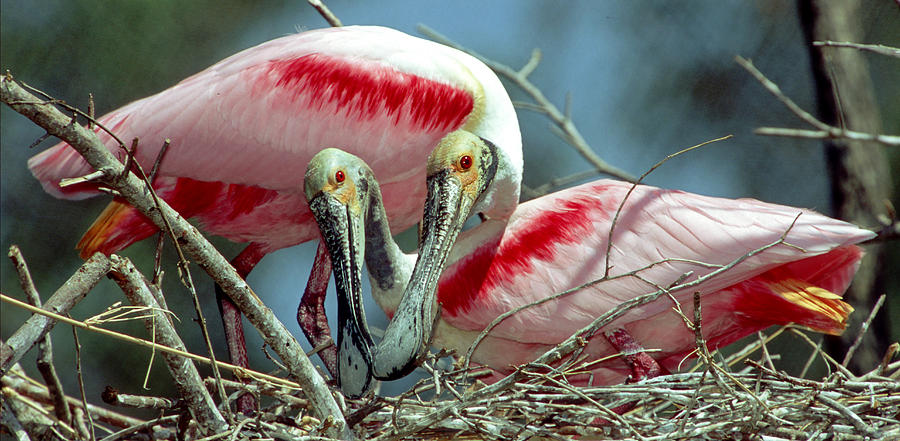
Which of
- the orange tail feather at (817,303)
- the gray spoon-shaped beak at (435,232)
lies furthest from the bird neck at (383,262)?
the orange tail feather at (817,303)

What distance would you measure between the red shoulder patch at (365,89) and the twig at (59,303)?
1.20 m

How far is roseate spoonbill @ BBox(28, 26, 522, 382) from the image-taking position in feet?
11.4

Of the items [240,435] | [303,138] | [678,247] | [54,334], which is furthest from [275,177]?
[54,334]

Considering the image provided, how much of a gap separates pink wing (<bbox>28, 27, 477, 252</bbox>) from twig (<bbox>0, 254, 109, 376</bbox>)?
98cm

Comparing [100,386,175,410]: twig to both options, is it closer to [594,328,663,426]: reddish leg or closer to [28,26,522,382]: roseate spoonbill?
[28,26,522,382]: roseate spoonbill

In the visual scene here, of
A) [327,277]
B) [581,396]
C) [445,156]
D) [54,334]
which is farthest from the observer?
[54,334]

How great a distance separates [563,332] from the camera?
133 inches

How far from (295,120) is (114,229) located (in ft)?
2.67

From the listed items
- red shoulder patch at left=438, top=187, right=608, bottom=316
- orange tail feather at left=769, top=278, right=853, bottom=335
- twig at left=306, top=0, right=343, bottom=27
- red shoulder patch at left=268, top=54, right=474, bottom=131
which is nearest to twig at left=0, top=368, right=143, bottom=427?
red shoulder patch at left=438, top=187, right=608, bottom=316

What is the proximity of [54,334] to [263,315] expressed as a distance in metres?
3.75

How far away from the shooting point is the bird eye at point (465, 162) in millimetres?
3365

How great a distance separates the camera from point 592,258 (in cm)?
339

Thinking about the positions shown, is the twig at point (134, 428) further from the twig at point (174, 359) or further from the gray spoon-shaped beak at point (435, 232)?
the gray spoon-shaped beak at point (435, 232)

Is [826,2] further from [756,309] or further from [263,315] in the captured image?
[263,315]
